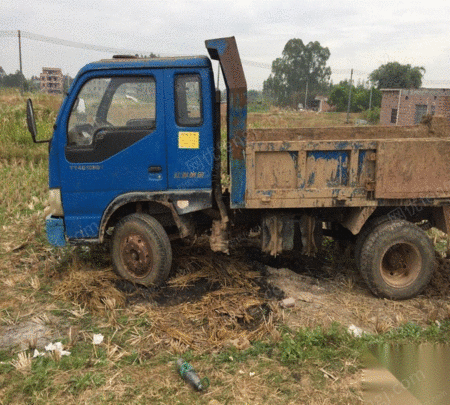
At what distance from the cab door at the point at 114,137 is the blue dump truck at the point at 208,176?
0.01 m

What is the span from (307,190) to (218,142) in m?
1.14

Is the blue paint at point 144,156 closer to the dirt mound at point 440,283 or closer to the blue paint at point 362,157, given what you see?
the blue paint at point 362,157

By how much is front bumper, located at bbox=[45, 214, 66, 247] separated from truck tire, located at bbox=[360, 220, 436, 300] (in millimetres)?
3488

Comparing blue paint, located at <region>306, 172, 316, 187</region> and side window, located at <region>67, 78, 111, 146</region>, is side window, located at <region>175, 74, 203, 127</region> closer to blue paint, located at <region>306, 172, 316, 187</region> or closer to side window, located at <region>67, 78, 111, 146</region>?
side window, located at <region>67, 78, 111, 146</region>

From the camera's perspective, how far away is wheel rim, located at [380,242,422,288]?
5078 millimetres

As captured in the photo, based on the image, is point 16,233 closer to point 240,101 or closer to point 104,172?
point 104,172

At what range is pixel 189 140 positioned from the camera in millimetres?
4793

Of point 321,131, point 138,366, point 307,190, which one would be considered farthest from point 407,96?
point 138,366

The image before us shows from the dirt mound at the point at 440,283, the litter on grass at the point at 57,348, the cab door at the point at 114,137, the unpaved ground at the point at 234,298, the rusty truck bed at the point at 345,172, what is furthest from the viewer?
the dirt mound at the point at 440,283

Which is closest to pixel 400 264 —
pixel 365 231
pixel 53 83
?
pixel 365 231

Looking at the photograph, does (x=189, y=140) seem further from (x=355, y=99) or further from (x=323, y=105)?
(x=323, y=105)

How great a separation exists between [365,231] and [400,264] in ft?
1.87

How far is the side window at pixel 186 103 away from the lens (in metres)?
4.78

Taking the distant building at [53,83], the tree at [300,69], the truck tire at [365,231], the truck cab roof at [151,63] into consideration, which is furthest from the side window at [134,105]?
the tree at [300,69]
